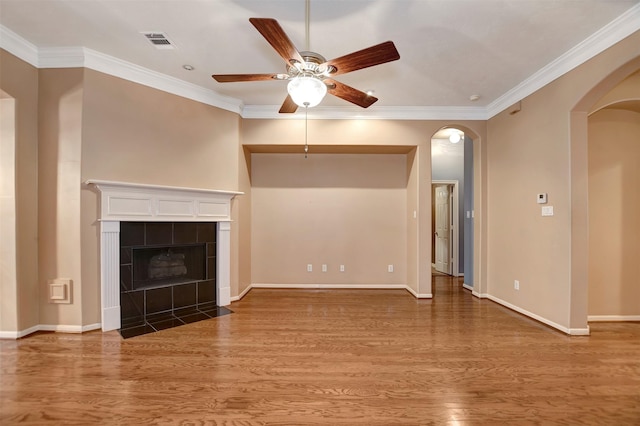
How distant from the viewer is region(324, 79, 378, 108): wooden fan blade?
7.70 ft

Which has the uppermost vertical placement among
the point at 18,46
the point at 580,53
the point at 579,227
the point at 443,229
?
the point at 18,46

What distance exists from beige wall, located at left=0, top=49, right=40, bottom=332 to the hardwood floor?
29cm

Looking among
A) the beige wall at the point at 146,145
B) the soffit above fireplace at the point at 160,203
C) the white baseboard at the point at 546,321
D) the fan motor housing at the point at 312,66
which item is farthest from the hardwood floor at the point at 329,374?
the fan motor housing at the point at 312,66

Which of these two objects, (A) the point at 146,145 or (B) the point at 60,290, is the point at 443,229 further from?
(B) the point at 60,290

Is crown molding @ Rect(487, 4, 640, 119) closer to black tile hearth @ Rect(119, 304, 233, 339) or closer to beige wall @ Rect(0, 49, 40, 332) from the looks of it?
black tile hearth @ Rect(119, 304, 233, 339)

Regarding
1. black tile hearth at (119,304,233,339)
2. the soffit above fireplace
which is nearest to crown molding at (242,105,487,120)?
the soffit above fireplace

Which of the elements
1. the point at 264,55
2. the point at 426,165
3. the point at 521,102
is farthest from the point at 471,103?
the point at 264,55

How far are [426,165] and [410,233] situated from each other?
120 centimetres

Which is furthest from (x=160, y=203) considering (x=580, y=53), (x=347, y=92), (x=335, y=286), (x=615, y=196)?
(x=615, y=196)

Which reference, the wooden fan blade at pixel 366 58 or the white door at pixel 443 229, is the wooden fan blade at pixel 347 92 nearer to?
the wooden fan blade at pixel 366 58

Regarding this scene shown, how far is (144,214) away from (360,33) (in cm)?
315

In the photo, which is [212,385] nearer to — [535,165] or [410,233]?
[410,233]

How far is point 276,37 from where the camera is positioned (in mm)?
1793

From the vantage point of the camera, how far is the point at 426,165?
4391 millimetres
